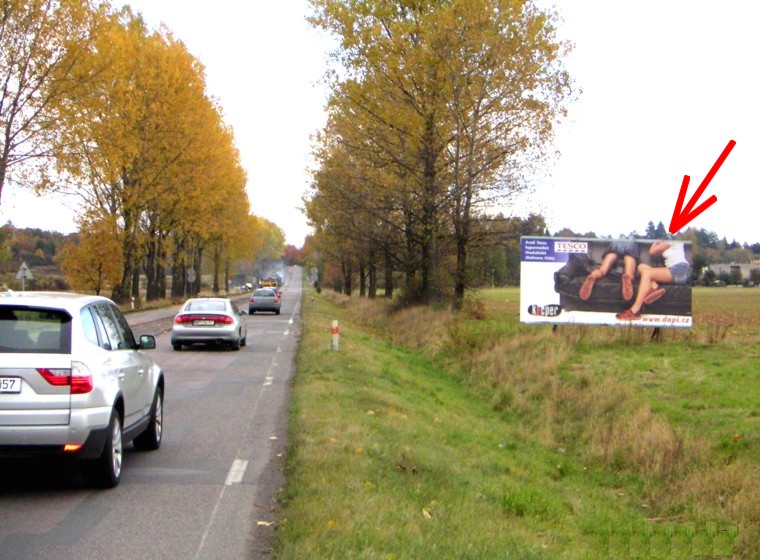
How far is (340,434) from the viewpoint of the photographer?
9961 millimetres

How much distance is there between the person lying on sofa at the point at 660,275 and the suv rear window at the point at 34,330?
61.2 feet

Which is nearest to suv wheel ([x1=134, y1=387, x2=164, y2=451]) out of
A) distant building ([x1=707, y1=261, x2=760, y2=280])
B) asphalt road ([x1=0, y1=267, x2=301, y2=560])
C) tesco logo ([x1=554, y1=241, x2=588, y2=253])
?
asphalt road ([x1=0, y1=267, x2=301, y2=560])

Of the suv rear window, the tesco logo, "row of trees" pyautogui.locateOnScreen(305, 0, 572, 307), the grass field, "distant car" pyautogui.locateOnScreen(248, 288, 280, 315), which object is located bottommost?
the grass field

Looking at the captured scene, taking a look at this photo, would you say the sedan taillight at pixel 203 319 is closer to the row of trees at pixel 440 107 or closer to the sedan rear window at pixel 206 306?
the sedan rear window at pixel 206 306

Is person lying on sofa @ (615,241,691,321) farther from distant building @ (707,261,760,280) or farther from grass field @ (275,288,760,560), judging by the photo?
distant building @ (707,261,760,280)

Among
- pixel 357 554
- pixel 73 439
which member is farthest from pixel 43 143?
pixel 357 554

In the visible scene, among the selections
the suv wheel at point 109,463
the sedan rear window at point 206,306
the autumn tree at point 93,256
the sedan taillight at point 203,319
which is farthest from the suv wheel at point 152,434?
the autumn tree at point 93,256

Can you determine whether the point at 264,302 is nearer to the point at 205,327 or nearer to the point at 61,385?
the point at 205,327

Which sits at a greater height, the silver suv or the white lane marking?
the silver suv

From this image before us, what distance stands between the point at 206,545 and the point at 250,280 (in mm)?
124962

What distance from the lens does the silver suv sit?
275 inches

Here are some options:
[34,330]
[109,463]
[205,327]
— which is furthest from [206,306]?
Answer: [34,330]

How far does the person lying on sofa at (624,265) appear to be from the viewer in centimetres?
2311

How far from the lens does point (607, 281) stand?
2362 cm
